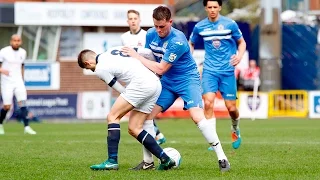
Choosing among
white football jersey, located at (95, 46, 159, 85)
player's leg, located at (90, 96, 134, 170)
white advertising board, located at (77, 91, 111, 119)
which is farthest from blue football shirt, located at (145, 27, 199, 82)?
white advertising board, located at (77, 91, 111, 119)

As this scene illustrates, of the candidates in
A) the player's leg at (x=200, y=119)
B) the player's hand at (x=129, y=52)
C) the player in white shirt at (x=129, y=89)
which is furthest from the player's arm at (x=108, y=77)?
the player's leg at (x=200, y=119)

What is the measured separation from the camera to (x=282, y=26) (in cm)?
3916

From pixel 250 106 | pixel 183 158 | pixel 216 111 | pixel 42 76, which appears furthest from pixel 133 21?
pixel 42 76

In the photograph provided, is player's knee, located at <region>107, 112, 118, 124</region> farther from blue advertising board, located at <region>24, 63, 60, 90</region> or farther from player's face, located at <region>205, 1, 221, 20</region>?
blue advertising board, located at <region>24, 63, 60, 90</region>

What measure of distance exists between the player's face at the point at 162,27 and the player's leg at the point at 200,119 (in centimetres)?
83

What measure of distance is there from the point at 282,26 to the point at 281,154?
2609 cm

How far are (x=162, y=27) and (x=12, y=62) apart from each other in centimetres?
1081

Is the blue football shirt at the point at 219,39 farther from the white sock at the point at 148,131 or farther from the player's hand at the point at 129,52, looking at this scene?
the player's hand at the point at 129,52

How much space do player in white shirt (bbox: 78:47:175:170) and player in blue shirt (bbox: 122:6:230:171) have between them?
142mm

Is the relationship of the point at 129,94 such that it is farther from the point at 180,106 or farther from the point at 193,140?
the point at 180,106

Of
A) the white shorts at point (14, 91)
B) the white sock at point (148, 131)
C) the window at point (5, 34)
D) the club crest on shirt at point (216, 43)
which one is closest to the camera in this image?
the white sock at point (148, 131)

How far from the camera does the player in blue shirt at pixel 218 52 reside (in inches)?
Answer: 590

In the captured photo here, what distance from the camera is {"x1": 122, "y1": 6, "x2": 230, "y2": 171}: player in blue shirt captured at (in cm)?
1109

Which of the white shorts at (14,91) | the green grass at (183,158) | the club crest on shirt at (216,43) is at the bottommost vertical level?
the green grass at (183,158)
